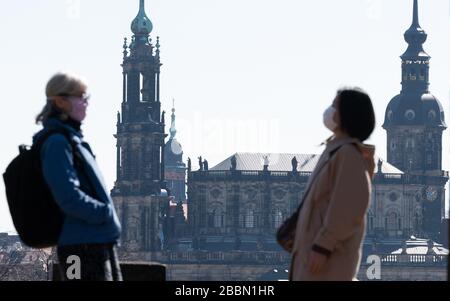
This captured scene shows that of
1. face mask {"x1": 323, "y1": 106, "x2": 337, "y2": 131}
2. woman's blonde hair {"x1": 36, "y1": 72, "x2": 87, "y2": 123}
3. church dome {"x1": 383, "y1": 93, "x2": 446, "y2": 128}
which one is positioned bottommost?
face mask {"x1": 323, "y1": 106, "x2": 337, "y2": 131}

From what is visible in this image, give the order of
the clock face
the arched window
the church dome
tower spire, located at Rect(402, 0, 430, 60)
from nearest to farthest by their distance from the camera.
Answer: the arched window, the church dome, the clock face, tower spire, located at Rect(402, 0, 430, 60)

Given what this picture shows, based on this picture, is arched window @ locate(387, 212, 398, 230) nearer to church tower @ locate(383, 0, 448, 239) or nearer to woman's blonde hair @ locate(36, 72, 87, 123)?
church tower @ locate(383, 0, 448, 239)

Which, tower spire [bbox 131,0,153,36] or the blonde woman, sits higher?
tower spire [bbox 131,0,153,36]

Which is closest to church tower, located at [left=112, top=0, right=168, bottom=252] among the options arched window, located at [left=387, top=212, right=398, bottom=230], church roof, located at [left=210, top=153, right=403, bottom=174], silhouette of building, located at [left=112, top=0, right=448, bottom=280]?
silhouette of building, located at [left=112, top=0, right=448, bottom=280]

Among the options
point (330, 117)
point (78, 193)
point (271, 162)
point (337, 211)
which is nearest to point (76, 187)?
point (78, 193)

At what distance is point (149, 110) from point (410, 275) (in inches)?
810

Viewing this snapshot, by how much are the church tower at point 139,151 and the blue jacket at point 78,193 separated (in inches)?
4883

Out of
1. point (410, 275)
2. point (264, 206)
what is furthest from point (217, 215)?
point (410, 275)

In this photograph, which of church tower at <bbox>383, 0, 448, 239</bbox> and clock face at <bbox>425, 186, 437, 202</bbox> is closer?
church tower at <bbox>383, 0, 448, 239</bbox>

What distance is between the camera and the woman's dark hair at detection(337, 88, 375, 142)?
11.5 m

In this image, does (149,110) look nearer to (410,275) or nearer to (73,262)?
(410,275)

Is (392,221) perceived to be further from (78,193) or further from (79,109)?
(78,193)
